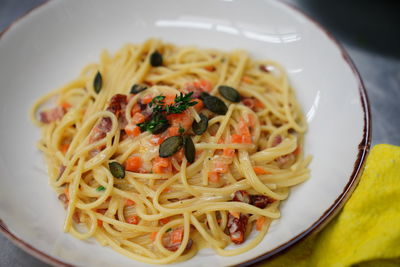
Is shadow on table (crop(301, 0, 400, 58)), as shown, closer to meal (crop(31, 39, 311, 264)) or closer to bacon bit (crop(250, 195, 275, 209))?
meal (crop(31, 39, 311, 264))

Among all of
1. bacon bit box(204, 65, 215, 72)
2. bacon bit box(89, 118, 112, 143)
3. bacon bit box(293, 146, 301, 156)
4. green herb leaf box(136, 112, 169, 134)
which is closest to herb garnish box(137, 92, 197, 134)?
green herb leaf box(136, 112, 169, 134)

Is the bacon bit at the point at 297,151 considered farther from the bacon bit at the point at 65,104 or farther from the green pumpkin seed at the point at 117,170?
the bacon bit at the point at 65,104

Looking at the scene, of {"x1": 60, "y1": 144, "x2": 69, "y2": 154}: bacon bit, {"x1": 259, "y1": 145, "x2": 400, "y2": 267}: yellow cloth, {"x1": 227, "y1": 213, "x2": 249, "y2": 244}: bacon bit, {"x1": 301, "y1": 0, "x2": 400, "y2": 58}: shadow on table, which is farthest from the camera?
{"x1": 301, "y1": 0, "x2": 400, "y2": 58}: shadow on table

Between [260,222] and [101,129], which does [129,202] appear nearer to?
[101,129]

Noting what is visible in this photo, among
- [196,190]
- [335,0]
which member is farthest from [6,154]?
[335,0]

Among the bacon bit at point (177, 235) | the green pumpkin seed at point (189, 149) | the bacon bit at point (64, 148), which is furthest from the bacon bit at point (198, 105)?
the bacon bit at point (64, 148)

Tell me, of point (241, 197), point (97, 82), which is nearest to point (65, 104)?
point (97, 82)

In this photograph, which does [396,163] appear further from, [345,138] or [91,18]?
[91,18]
